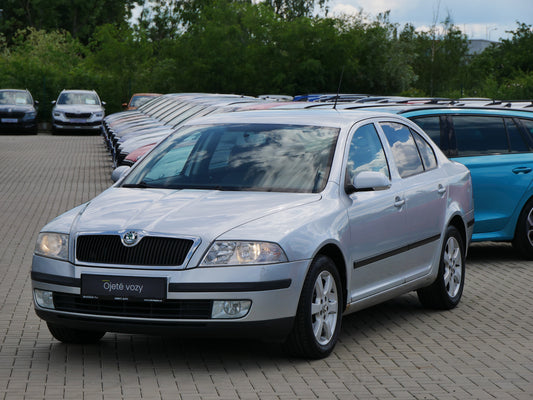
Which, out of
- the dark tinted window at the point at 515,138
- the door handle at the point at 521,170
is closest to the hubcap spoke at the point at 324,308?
the door handle at the point at 521,170

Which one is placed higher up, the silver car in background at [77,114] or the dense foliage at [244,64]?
the dense foliage at [244,64]

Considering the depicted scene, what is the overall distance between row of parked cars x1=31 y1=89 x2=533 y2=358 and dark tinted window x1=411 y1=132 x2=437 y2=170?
1 cm

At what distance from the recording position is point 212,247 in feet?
19.0

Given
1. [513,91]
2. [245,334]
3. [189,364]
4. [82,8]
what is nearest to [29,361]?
[189,364]

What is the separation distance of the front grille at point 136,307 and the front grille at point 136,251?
0.76 feet

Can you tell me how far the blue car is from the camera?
10.7 metres

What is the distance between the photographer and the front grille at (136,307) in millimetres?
5785

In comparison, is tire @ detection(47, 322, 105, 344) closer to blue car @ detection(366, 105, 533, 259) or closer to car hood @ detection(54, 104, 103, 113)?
blue car @ detection(366, 105, 533, 259)

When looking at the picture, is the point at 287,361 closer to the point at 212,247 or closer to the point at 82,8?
the point at 212,247

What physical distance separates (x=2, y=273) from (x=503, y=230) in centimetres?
521

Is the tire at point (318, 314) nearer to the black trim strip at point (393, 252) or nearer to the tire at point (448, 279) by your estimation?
Answer: the black trim strip at point (393, 252)

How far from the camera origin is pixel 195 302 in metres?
5.77

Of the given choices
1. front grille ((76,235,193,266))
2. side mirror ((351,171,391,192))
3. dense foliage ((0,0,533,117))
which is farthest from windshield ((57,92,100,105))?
front grille ((76,235,193,266))

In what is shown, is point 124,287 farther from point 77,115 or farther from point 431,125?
point 77,115
